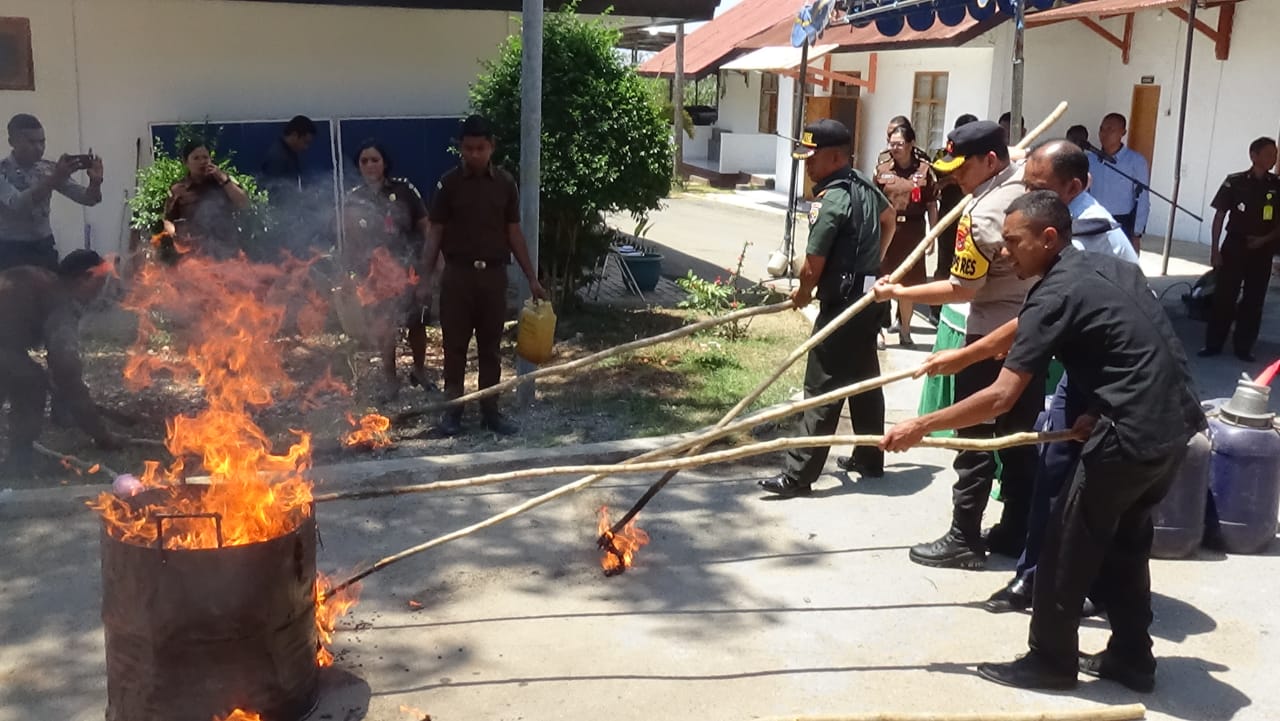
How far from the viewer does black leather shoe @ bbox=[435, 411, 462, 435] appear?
6789 millimetres

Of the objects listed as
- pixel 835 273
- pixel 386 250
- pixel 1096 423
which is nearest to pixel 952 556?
pixel 1096 423

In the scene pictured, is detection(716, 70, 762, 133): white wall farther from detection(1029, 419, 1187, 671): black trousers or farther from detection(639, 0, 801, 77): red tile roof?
detection(1029, 419, 1187, 671): black trousers

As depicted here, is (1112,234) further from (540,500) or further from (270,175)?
(270,175)

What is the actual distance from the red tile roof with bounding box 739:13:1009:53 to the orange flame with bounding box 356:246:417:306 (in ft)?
26.6

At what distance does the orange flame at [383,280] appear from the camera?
7672 mm

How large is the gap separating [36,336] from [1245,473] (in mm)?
5991

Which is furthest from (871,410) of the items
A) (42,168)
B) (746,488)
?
(42,168)

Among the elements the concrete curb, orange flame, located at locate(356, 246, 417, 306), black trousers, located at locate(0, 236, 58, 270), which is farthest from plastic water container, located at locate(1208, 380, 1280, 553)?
black trousers, located at locate(0, 236, 58, 270)

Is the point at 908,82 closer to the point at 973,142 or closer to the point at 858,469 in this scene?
the point at 858,469

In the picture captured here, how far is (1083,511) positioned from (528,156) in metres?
4.19

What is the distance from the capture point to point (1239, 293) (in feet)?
29.7

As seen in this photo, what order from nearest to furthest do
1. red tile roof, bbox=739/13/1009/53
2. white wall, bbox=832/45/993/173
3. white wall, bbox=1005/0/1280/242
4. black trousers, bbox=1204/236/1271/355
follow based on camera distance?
black trousers, bbox=1204/236/1271/355 < white wall, bbox=1005/0/1280/242 < red tile roof, bbox=739/13/1009/53 < white wall, bbox=832/45/993/173

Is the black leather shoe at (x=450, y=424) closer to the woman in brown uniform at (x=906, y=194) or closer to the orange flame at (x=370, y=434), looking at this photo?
the orange flame at (x=370, y=434)

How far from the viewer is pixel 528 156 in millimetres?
6965
